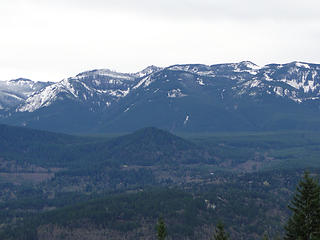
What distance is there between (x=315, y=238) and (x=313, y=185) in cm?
949

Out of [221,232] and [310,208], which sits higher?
[310,208]

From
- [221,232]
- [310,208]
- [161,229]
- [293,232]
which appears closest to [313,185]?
[310,208]

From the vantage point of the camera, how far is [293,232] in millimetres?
91375

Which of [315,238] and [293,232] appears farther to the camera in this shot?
[293,232]

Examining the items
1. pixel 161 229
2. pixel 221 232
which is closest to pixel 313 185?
pixel 221 232

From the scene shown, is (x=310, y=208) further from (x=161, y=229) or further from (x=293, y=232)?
(x=161, y=229)

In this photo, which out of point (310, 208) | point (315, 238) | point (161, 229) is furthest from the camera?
point (161, 229)

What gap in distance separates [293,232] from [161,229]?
2309 centimetres

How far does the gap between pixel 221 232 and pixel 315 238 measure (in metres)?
21.0

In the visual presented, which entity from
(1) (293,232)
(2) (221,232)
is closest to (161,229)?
(2) (221,232)

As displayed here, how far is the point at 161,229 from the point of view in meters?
96.2

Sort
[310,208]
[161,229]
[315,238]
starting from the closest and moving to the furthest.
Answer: [315,238] < [310,208] < [161,229]

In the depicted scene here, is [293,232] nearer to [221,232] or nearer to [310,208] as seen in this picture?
[310,208]

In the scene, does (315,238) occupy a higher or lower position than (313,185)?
lower
